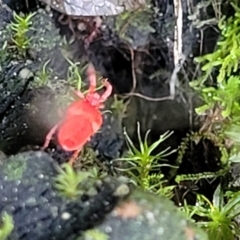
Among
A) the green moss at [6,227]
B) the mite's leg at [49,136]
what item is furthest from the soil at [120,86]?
the green moss at [6,227]

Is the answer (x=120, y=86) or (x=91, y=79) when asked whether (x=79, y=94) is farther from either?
(x=120, y=86)

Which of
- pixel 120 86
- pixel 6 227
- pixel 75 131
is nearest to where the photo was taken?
pixel 6 227

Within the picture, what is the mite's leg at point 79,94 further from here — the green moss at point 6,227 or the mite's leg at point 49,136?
the green moss at point 6,227

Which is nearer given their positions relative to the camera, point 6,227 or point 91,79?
point 6,227

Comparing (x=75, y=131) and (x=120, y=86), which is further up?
(x=75, y=131)

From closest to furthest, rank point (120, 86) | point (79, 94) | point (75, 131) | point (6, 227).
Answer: point (6, 227) < point (75, 131) < point (79, 94) < point (120, 86)

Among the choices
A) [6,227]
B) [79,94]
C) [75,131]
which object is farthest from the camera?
[79,94]

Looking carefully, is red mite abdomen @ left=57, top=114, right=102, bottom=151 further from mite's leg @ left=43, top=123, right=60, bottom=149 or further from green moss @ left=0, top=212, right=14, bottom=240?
green moss @ left=0, top=212, right=14, bottom=240

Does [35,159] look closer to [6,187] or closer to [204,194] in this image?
[6,187]

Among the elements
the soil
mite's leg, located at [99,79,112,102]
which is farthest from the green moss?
mite's leg, located at [99,79,112,102]

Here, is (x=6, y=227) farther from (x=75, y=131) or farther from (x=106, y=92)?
(x=106, y=92)

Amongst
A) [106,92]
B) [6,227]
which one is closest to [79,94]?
[106,92]
